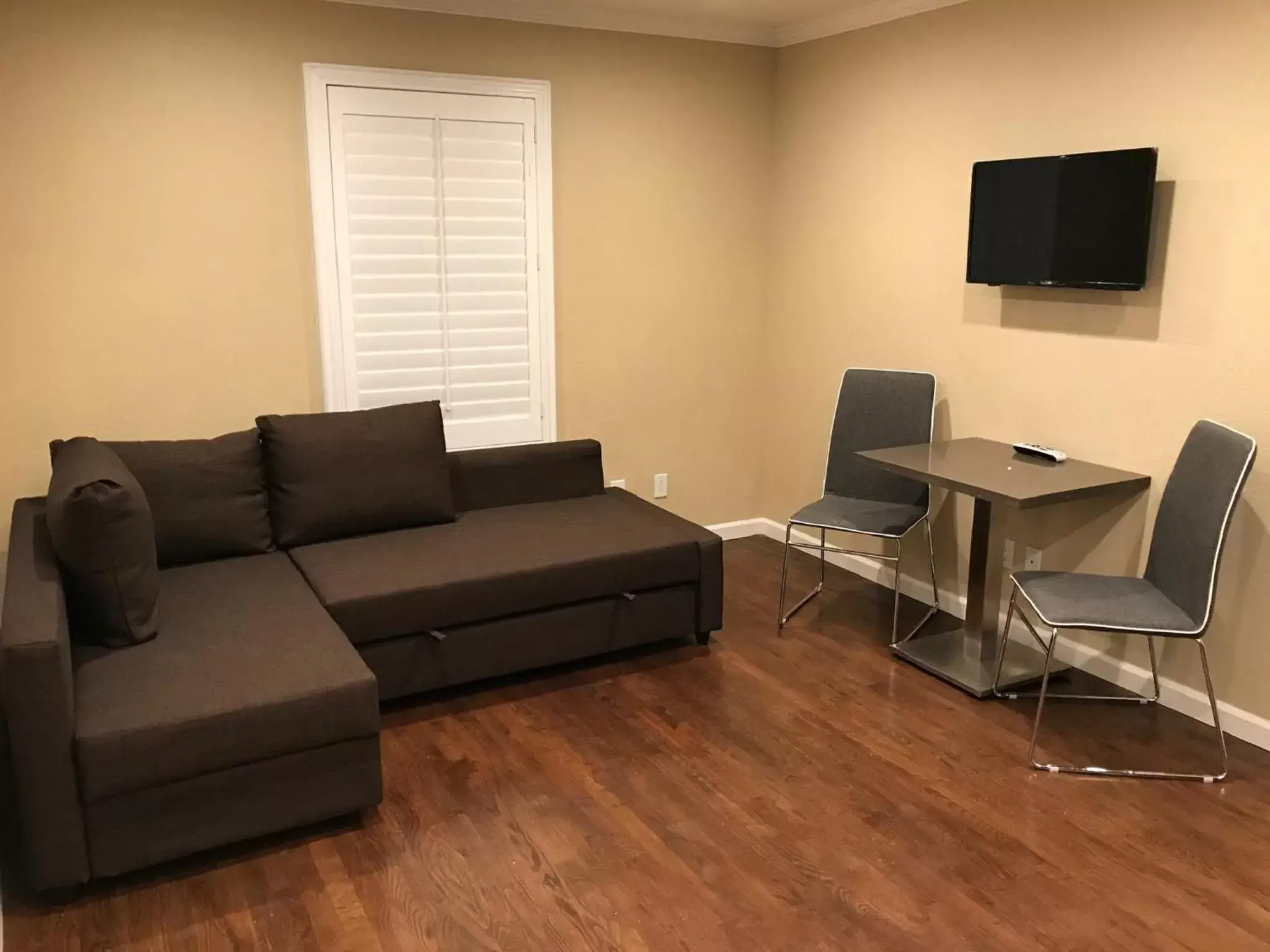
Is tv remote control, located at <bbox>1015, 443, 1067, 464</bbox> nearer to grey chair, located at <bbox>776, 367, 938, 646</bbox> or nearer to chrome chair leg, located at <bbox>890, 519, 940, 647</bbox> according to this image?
grey chair, located at <bbox>776, 367, 938, 646</bbox>

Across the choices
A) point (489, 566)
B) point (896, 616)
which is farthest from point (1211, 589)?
point (489, 566)

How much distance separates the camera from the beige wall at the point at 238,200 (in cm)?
334

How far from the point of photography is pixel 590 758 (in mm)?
2967

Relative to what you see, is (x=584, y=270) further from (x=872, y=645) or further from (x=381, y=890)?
(x=381, y=890)

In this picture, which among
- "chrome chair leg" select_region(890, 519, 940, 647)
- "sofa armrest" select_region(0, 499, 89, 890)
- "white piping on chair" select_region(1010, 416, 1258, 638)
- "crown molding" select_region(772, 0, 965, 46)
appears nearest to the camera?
"sofa armrest" select_region(0, 499, 89, 890)

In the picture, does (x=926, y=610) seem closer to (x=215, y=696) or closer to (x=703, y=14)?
(x=703, y=14)

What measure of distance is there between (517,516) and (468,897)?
173 cm

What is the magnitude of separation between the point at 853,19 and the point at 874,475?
75.5 inches

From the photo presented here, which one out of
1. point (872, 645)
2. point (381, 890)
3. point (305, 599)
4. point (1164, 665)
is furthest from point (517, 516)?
point (1164, 665)

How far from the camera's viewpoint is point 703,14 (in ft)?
13.9

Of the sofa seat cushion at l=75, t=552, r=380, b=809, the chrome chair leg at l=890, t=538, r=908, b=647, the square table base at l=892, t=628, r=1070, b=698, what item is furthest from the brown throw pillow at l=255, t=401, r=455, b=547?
the square table base at l=892, t=628, r=1070, b=698

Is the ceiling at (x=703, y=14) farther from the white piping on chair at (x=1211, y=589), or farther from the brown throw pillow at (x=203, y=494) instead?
the white piping on chair at (x=1211, y=589)

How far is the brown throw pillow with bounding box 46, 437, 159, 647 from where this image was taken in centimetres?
251

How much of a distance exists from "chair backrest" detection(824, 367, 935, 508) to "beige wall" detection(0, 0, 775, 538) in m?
0.92
